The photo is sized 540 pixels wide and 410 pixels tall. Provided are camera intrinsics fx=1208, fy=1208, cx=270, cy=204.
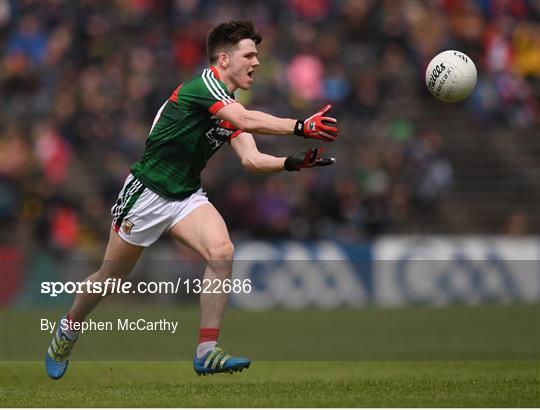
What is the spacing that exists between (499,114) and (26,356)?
13423 mm

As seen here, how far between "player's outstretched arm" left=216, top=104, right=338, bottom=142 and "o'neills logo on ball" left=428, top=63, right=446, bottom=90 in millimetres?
1522

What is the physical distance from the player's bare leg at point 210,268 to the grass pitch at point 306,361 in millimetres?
230

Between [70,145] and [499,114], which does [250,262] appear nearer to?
[70,145]

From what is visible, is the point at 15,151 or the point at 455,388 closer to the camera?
the point at 455,388

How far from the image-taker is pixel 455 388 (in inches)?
338

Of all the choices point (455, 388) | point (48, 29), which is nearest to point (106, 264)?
point (455, 388)

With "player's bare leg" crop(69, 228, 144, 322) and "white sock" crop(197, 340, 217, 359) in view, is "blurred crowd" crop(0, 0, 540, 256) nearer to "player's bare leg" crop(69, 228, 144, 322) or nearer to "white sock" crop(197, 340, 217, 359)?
"player's bare leg" crop(69, 228, 144, 322)

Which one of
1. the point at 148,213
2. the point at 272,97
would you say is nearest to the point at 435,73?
the point at 148,213

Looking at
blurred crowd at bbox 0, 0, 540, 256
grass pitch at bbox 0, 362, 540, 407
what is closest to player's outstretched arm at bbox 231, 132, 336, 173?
grass pitch at bbox 0, 362, 540, 407

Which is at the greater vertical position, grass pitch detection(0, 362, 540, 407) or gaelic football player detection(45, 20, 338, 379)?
gaelic football player detection(45, 20, 338, 379)

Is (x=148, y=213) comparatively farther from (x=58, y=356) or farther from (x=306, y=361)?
(x=306, y=361)

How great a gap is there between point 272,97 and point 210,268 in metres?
13.1

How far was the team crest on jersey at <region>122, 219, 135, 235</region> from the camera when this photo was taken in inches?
360

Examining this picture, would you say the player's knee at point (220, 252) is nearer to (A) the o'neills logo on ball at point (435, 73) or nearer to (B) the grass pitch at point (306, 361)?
(B) the grass pitch at point (306, 361)
